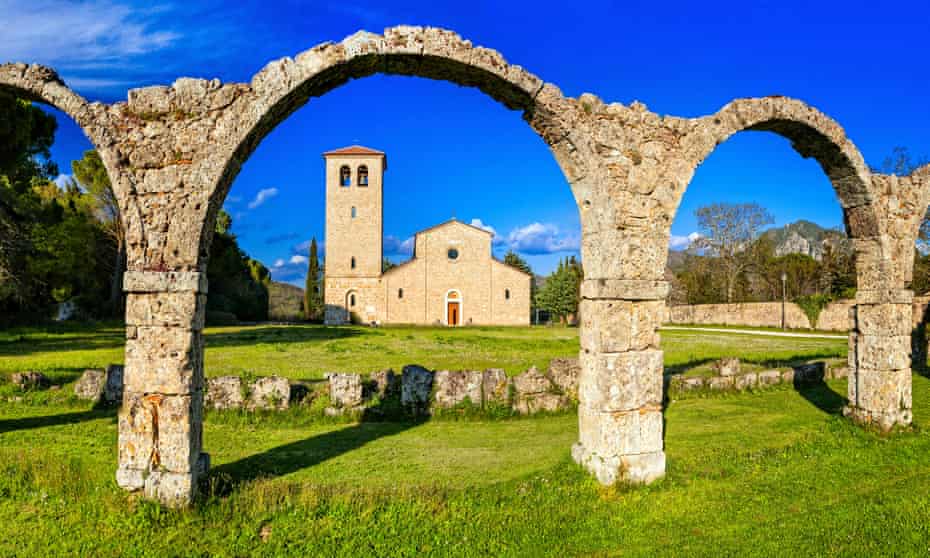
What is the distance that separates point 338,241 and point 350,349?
24745 mm

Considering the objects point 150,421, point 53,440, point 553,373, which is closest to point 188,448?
point 150,421

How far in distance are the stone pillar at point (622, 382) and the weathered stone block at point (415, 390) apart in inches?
142

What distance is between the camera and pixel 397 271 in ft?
144

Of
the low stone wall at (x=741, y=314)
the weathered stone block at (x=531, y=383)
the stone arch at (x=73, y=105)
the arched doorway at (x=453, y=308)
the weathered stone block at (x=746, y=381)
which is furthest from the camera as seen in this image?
the arched doorway at (x=453, y=308)

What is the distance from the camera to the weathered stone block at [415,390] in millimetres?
9492

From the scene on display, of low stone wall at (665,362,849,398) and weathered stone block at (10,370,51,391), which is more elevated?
weathered stone block at (10,370,51,391)

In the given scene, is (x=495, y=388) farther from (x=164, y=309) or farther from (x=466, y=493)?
(x=164, y=309)

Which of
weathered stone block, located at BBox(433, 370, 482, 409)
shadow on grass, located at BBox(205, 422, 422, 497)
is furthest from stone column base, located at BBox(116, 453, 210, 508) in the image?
weathered stone block, located at BBox(433, 370, 482, 409)

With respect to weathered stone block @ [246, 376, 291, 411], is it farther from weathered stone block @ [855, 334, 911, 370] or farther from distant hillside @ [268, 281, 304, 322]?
distant hillside @ [268, 281, 304, 322]

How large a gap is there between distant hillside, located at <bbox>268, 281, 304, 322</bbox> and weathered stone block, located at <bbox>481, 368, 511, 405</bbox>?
43479 millimetres

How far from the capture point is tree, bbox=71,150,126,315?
30609mm

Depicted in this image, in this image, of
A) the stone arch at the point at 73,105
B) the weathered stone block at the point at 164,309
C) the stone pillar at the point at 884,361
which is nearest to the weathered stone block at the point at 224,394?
the weathered stone block at the point at 164,309

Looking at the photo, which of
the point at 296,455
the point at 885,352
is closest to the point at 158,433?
the point at 296,455

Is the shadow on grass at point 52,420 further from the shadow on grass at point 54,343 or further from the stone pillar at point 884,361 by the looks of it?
the stone pillar at point 884,361
